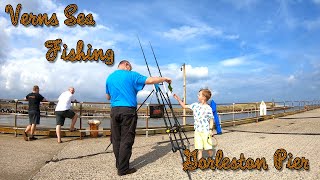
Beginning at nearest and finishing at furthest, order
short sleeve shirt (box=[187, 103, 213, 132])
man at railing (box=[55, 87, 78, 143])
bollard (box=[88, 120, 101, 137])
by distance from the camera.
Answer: short sleeve shirt (box=[187, 103, 213, 132]) → man at railing (box=[55, 87, 78, 143]) → bollard (box=[88, 120, 101, 137])

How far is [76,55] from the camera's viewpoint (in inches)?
352

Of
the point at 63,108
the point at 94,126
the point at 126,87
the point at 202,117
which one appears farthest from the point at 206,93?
the point at 94,126

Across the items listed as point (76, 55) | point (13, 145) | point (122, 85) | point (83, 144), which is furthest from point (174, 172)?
point (13, 145)

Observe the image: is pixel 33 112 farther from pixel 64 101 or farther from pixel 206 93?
pixel 206 93

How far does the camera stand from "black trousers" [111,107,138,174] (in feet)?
17.9

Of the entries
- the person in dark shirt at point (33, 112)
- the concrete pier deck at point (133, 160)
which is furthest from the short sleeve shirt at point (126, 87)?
the person in dark shirt at point (33, 112)

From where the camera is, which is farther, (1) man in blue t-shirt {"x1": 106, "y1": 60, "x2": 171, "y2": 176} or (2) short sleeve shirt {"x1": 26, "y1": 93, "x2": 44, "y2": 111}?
(2) short sleeve shirt {"x1": 26, "y1": 93, "x2": 44, "y2": 111}

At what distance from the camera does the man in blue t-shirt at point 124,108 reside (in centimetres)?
552

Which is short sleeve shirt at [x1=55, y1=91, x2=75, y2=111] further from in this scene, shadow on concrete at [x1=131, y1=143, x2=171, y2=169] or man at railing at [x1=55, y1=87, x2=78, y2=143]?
shadow on concrete at [x1=131, y1=143, x2=171, y2=169]

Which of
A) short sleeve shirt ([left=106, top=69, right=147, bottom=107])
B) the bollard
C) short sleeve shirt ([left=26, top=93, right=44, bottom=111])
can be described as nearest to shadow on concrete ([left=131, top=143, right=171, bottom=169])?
short sleeve shirt ([left=106, top=69, right=147, bottom=107])

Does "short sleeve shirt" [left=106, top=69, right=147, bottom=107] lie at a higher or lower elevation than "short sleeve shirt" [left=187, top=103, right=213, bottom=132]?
higher

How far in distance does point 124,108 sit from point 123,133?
0.43m

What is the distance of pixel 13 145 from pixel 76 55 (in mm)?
3013

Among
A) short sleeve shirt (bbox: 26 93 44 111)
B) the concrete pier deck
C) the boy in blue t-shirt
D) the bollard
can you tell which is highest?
short sleeve shirt (bbox: 26 93 44 111)
